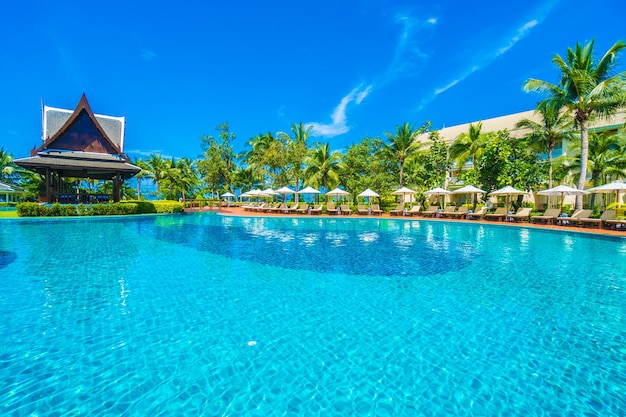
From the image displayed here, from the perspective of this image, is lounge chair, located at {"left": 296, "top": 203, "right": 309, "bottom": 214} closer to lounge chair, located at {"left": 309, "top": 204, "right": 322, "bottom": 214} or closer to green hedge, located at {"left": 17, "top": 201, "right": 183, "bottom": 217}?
lounge chair, located at {"left": 309, "top": 204, "right": 322, "bottom": 214}

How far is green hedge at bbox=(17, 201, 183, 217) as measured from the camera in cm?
1809

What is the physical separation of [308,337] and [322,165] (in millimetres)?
25452

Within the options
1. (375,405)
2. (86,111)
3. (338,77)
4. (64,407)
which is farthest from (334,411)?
(338,77)

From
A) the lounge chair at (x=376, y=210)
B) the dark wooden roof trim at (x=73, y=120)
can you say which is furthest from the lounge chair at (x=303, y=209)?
the dark wooden roof trim at (x=73, y=120)

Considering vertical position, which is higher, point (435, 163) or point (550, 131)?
point (550, 131)

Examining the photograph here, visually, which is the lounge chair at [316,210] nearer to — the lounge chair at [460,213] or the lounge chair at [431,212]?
the lounge chair at [431,212]

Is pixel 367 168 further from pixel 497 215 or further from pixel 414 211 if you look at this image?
pixel 497 215

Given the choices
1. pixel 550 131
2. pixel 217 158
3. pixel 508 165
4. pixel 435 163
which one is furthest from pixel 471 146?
pixel 217 158

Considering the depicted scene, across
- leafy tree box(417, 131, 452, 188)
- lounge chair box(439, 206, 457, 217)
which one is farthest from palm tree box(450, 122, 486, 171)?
lounge chair box(439, 206, 457, 217)

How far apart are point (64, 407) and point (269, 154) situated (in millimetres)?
28548

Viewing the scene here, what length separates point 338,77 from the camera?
2040 inches

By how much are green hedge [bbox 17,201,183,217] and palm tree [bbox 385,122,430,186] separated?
2200 cm

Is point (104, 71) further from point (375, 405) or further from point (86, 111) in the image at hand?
point (375, 405)

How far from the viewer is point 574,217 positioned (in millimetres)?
16656
